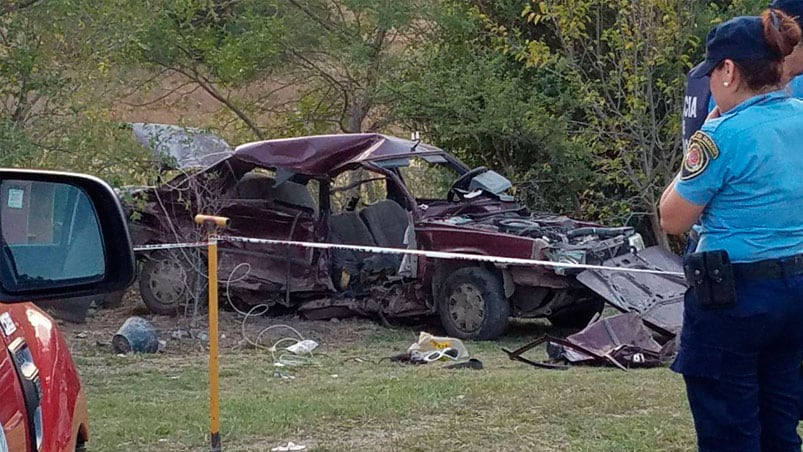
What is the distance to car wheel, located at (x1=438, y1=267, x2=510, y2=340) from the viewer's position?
9.76 metres

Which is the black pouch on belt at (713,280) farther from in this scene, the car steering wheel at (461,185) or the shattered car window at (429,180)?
the shattered car window at (429,180)

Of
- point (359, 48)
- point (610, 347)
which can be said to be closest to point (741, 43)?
point (610, 347)

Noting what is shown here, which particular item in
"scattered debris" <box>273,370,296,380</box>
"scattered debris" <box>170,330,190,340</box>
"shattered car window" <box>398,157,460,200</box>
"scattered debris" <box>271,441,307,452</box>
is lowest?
"scattered debris" <box>170,330,190,340</box>

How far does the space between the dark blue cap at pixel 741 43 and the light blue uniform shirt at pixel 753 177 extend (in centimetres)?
13

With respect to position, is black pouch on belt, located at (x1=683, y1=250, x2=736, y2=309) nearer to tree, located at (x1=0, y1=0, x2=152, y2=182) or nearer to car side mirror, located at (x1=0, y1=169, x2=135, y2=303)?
car side mirror, located at (x1=0, y1=169, x2=135, y2=303)

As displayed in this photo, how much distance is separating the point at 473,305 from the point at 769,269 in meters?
6.71

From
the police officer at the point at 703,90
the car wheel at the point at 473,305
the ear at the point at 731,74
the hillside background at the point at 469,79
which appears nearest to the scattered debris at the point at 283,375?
the car wheel at the point at 473,305

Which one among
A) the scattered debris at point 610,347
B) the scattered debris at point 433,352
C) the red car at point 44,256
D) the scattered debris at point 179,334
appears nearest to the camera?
the red car at point 44,256

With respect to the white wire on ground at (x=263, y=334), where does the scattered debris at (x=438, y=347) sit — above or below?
above

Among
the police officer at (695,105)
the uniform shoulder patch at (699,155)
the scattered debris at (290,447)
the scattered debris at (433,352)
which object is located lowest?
the scattered debris at (433,352)

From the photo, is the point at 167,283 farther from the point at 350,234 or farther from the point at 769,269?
the point at 769,269

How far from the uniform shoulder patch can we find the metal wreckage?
245 inches

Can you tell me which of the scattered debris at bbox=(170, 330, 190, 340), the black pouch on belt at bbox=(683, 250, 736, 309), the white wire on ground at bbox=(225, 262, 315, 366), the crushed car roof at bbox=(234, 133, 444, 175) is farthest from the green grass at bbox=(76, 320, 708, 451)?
the crushed car roof at bbox=(234, 133, 444, 175)

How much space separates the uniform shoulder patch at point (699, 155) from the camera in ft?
10.6
